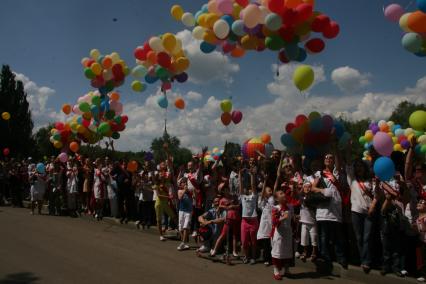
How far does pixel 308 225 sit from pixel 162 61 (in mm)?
4954

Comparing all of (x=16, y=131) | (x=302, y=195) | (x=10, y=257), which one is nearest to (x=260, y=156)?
(x=302, y=195)

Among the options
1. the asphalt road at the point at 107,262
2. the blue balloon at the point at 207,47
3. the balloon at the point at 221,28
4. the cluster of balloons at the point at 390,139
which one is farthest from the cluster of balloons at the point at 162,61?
the cluster of balloons at the point at 390,139

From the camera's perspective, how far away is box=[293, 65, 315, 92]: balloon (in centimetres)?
704

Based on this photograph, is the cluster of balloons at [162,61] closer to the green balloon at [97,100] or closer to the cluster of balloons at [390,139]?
the green balloon at [97,100]

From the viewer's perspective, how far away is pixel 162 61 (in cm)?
916

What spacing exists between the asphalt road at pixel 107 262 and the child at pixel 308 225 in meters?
0.43

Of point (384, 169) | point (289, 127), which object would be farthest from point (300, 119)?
point (384, 169)

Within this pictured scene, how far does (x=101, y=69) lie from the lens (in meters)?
11.2

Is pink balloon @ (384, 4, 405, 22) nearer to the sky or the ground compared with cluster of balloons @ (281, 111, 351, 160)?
nearer to the sky

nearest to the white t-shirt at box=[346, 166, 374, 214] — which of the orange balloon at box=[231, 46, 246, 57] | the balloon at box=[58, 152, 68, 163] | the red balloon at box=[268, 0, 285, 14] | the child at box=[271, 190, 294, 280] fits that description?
the child at box=[271, 190, 294, 280]

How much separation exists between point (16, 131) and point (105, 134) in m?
40.3

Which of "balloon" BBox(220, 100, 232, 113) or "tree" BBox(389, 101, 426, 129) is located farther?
"tree" BBox(389, 101, 426, 129)

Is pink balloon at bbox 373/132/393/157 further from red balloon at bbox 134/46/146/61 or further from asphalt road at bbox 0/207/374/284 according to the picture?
red balloon at bbox 134/46/146/61

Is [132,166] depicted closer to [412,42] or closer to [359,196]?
[359,196]
